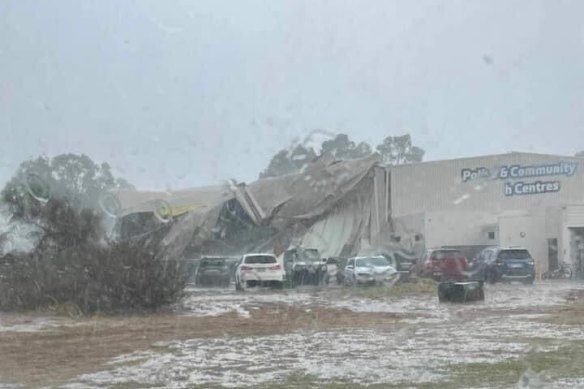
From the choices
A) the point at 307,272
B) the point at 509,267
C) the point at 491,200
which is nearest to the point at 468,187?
the point at 491,200

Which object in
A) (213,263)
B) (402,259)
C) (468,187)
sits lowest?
(213,263)

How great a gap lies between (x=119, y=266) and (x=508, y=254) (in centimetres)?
2125

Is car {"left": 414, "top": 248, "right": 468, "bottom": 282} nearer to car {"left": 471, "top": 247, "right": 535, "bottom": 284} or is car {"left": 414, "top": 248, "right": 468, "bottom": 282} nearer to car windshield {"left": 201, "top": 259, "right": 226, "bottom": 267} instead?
car {"left": 471, "top": 247, "right": 535, "bottom": 284}

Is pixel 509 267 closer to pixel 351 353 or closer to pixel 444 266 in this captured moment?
pixel 444 266

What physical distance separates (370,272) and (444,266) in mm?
4264

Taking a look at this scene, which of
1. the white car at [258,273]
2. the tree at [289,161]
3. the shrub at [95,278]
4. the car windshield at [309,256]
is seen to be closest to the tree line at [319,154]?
the tree at [289,161]

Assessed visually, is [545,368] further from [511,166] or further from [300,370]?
[511,166]

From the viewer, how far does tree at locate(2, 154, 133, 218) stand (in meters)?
30.1

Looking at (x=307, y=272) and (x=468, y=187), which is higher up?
(x=468, y=187)

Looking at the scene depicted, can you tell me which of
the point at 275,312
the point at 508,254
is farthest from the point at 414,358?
the point at 508,254

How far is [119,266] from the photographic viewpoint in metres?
24.2

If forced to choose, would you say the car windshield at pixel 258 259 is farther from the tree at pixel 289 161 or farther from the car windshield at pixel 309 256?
the tree at pixel 289 161

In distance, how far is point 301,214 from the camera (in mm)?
56000

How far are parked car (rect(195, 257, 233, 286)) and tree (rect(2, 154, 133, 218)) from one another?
5.66 meters
